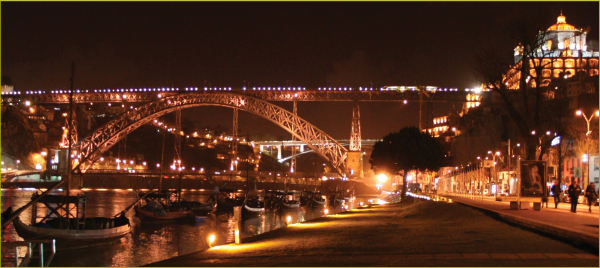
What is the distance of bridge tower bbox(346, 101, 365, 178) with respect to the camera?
7341 centimetres

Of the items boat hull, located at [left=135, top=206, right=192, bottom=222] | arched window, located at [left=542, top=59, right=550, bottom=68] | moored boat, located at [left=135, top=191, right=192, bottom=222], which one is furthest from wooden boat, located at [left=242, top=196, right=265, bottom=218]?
arched window, located at [left=542, top=59, right=550, bottom=68]

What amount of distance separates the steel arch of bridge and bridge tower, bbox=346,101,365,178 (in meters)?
1.79

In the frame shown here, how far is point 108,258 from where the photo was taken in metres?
21.4

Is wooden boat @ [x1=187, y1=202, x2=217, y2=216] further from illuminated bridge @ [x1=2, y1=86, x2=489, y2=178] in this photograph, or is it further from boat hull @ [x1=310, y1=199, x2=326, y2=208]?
illuminated bridge @ [x1=2, y1=86, x2=489, y2=178]

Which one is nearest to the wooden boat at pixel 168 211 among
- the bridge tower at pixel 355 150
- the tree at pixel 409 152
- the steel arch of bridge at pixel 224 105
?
the tree at pixel 409 152

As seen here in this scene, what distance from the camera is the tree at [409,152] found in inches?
2069

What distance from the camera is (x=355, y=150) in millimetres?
75625

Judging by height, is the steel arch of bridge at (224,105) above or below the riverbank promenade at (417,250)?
above

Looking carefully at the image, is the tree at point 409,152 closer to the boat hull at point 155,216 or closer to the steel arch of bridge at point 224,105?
the boat hull at point 155,216

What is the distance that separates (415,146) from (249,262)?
4161 centimetres

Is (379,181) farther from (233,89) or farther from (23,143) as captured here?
(23,143)

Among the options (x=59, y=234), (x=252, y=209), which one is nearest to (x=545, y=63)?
(x=252, y=209)

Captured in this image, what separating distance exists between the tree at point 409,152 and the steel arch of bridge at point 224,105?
2192 cm

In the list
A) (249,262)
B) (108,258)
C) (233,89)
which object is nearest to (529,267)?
(249,262)
